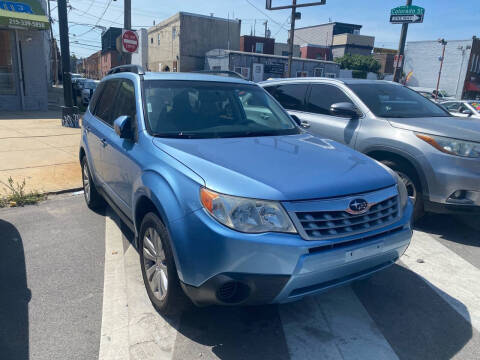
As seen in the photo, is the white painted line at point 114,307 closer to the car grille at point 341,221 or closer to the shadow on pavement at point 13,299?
the shadow on pavement at point 13,299

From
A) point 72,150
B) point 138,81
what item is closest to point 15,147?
point 72,150

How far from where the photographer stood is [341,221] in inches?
95.3

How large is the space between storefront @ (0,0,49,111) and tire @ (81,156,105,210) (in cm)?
1199

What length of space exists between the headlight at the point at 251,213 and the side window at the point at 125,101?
1526mm

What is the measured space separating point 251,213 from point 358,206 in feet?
2.35

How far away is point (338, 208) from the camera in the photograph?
7.86 ft

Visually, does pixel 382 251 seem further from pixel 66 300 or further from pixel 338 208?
pixel 66 300

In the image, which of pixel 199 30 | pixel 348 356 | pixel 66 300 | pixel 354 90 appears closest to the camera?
pixel 348 356

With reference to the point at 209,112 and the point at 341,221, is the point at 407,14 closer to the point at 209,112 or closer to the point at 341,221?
the point at 209,112

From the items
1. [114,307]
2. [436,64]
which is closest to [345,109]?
[114,307]

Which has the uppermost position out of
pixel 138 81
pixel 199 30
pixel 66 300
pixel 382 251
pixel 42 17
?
pixel 199 30

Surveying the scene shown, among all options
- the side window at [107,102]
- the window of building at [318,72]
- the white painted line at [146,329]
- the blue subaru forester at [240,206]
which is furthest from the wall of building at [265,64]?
the white painted line at [146,329]

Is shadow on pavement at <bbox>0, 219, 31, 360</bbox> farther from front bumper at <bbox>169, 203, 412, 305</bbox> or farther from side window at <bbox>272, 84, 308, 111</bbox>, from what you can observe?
side window at <bbox>272, 84, 308, 111</bbox>

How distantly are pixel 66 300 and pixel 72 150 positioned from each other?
627 centimetres
